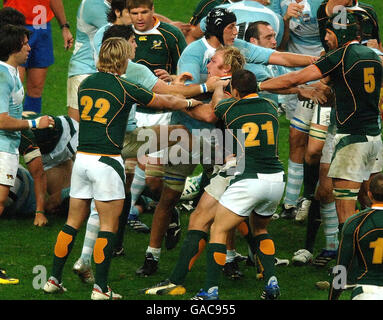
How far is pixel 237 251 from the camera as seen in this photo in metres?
10.1

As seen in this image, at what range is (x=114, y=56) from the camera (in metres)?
8.22

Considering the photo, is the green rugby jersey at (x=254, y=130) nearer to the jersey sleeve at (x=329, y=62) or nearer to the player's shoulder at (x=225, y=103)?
the player's shoulder at (x=225, y=103)

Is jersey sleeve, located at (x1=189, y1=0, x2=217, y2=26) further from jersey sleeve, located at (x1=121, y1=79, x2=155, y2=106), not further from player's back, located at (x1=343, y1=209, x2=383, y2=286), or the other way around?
player's back, located at (x1=343, y1=209, x2=383, y2=286)

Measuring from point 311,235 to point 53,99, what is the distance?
7384 mm

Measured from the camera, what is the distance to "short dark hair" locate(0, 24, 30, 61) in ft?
29.6

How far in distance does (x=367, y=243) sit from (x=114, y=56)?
282cm

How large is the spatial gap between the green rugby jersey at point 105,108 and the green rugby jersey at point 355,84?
70.1 inches

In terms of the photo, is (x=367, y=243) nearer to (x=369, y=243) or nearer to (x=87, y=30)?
(x=369, y=243)

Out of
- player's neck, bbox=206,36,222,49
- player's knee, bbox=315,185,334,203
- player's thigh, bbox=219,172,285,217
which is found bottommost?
player's knee, bbox=315,185,334,203

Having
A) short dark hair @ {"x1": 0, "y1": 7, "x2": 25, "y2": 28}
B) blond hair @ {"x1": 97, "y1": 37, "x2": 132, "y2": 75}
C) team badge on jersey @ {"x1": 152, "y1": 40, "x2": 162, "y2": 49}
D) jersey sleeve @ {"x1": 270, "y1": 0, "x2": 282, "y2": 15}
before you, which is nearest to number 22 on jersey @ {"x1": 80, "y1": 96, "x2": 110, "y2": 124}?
blond hair @ {"x1": 97, "y1": 37, "x2": 132, "y2": 75}

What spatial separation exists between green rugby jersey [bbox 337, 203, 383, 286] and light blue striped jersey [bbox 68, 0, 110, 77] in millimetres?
5683

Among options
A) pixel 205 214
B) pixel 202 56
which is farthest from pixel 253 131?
pixel 202 56

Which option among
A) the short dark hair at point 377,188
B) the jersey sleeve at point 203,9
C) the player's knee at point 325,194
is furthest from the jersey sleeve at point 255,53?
the jersey sleeve at point 203,9

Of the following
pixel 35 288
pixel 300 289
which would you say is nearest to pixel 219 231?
pixel 300 289
